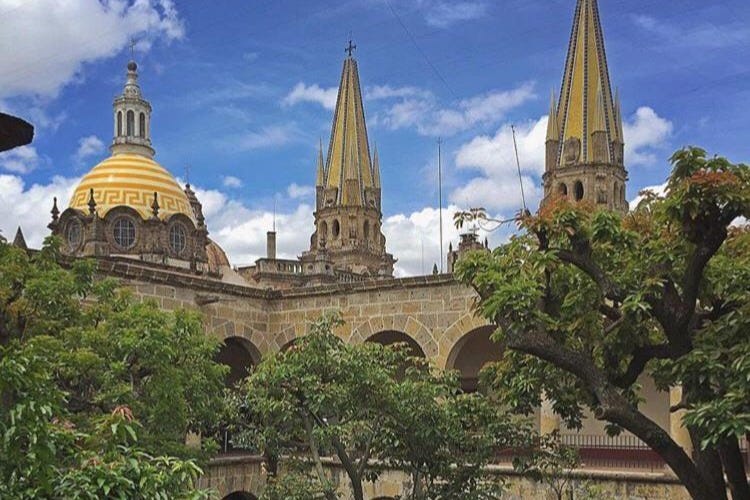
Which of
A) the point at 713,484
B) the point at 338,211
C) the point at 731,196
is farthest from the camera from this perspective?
the point at 338,211

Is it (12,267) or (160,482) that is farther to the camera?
(12,267)

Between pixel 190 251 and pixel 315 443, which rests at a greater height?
pixel 190 251

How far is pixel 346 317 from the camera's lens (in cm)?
1501

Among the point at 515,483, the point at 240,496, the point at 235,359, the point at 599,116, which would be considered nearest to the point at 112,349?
the point at 515,483

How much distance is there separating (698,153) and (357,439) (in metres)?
4.16

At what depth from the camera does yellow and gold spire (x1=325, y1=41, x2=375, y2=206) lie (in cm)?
4828

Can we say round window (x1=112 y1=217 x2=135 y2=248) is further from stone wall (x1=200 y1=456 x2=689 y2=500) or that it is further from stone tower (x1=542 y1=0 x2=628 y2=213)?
stone tower (x1=542 y1=0 x2=628 y2=213)

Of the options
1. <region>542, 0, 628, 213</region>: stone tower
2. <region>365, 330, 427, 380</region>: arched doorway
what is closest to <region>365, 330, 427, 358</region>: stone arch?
<region>365, 330, 427, 380</region>: arched doorway

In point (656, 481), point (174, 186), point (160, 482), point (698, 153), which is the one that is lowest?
point (656, 481)

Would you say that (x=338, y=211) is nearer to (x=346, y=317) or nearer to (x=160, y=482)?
A: (x=346, y=317)

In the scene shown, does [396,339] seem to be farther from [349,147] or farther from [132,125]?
[349,147]

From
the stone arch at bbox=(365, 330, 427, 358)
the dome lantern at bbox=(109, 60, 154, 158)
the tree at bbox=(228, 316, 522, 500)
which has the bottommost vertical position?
the tree at bbox=(228, 316, 522, 500)

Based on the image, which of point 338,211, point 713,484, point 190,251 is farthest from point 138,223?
point 338,211

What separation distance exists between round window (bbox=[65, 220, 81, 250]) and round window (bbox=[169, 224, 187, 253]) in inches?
92.4
